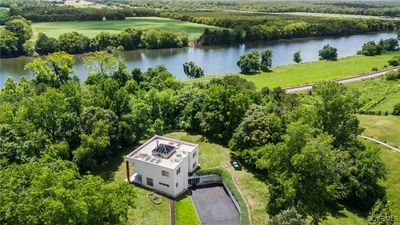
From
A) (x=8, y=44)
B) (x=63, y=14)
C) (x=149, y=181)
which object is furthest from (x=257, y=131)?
(x=63, y=14)

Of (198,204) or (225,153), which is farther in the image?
(225,153)

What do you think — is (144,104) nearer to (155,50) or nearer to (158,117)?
(158,117)

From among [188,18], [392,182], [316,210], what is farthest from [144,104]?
[188,18]

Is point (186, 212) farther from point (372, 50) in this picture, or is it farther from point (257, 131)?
point (372, 50)

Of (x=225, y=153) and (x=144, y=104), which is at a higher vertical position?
(x=144, y=104)

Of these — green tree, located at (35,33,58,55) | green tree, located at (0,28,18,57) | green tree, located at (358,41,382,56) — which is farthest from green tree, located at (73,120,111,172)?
green tree, located at (358,41,382,56)
